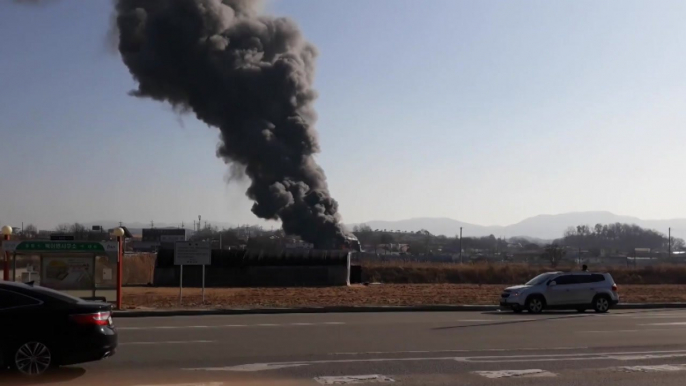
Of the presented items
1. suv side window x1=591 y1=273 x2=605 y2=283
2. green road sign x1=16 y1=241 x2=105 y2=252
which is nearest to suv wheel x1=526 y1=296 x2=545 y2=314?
suv side window x1=591 y1=273 x2=605 y2=283

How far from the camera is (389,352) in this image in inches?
468

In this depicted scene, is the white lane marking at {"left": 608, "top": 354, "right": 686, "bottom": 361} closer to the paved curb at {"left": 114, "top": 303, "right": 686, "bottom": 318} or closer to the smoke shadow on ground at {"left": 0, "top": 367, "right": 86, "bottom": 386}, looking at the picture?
the smoke shadow on ground at {"left": 0, "top": 367, "right": 86, "bottom": 386}

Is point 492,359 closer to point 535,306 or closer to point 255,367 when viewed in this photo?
point 255,367

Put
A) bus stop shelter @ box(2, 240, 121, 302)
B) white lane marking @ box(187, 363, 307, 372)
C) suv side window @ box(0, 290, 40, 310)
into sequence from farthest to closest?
1. bus stop shelter @ box(2, 240, 121, 302)
2. white lane marking @ box(187, 363, 307, 372)
3. suv side window @ box(0, 290, 40, 310)

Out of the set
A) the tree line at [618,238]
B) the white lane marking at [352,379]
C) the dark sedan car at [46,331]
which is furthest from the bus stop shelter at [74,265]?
the tree line at [618,238]

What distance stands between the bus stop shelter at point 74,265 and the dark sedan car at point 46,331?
442 inches

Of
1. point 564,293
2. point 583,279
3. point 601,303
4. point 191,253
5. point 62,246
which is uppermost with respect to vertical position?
point 62,246

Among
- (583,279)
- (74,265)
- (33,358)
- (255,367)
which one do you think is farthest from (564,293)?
(33,358)

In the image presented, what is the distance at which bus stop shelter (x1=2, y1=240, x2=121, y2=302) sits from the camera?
66.6ft

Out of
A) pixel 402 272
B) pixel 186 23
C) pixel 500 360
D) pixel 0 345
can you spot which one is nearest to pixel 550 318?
pixel 500 360

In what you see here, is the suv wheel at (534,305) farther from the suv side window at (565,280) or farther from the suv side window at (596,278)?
the suv side window at (596,278)

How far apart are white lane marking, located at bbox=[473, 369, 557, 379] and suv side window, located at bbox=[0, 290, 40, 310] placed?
19.6ft

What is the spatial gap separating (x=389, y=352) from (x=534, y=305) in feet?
36.7

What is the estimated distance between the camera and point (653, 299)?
28.2m
